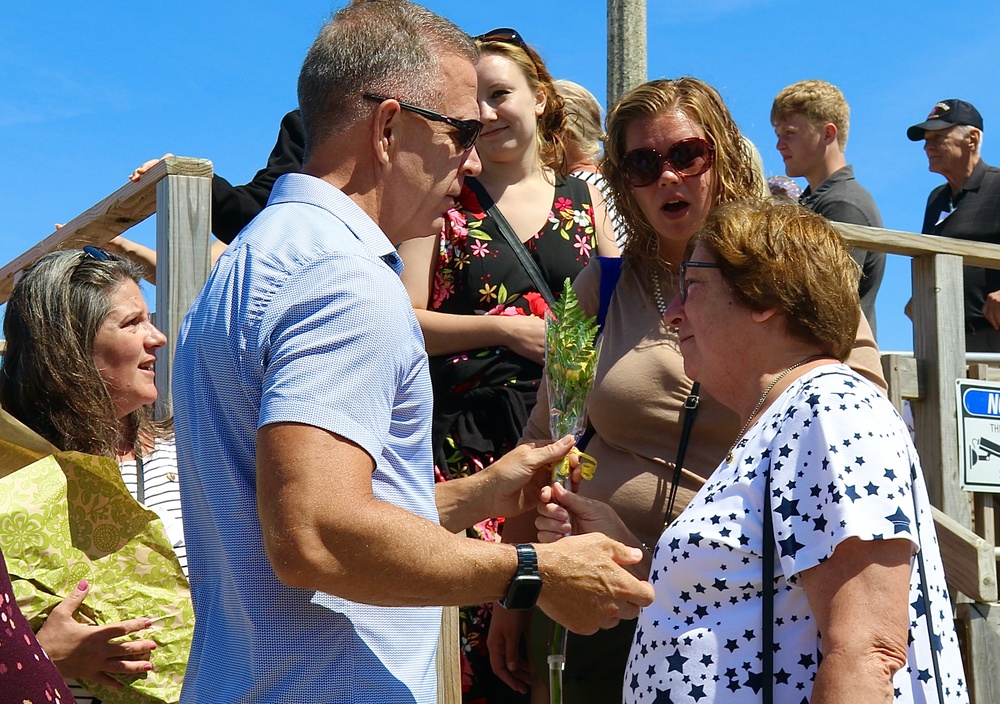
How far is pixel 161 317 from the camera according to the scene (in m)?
3.40

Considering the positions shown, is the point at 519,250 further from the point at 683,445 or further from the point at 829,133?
the point at 829,133

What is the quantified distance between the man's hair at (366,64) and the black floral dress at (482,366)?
4.61 ft

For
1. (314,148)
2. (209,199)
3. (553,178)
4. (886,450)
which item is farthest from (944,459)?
(314,148)

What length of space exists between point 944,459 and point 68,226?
3507 mm

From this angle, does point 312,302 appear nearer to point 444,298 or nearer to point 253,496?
point 253,496

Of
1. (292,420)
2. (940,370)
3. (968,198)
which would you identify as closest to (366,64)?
(292,420)

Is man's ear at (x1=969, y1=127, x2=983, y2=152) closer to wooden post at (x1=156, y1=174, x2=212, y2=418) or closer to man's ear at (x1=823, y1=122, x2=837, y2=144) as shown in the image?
man's ear at (x1=823, y1=122, x2=837, y2=144)

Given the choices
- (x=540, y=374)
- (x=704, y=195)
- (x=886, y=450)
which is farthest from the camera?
(x=540, y=374)

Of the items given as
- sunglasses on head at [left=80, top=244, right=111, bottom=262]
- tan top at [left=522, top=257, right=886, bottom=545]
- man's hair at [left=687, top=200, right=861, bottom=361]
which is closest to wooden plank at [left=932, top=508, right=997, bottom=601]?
tan top at [left=522, top=257, right=886, bottom=545]

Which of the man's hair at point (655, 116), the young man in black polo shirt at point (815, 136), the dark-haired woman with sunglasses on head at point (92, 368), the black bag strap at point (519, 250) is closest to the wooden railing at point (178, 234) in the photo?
the dark-haired woman with sunglasses on head at point (92, 368)

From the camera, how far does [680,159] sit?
338 cm

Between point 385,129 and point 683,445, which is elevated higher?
point 385,129

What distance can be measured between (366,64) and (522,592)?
1.05 metres

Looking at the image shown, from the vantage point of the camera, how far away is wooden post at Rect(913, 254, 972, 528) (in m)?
4.88
